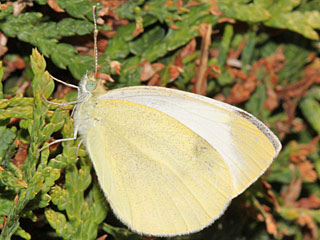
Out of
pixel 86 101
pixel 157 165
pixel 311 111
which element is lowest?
pixel 311 111

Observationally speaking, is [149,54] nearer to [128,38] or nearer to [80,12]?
[128,38]

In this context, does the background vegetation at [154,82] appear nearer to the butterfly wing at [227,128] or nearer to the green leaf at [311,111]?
the green leaf at [311,111]

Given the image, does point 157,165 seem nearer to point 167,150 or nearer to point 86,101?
point 167,150

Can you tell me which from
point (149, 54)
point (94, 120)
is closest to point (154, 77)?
point (149, 54)

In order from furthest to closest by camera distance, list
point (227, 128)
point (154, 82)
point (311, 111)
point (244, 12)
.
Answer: point (311, 111) → point (244, 12) → point (154, 82) → point (227, 128)

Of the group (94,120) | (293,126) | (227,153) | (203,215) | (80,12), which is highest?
(80,12)

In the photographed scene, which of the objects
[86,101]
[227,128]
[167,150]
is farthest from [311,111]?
[86,101]

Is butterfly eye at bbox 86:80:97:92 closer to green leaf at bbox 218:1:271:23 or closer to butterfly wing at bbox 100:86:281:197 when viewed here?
butterfly wing at bbox 100:86:281:197
